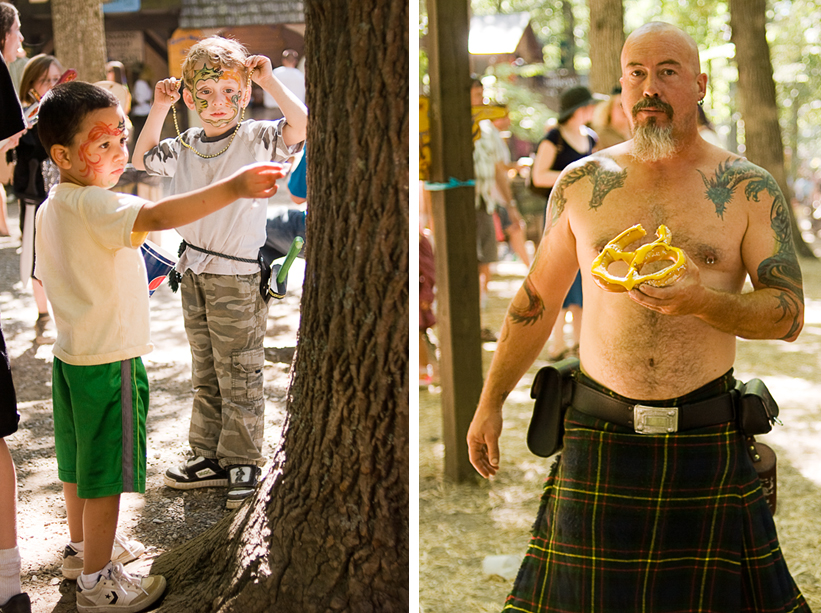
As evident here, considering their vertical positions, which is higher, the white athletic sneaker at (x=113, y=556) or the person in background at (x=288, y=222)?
the person in background at (x=288, y=222)

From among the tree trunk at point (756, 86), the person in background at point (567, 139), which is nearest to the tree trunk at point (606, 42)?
the person in background at point (567, 139)

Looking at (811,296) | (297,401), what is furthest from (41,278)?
(811,296)

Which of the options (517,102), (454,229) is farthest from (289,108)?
(517,102)

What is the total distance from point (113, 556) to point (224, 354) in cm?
57

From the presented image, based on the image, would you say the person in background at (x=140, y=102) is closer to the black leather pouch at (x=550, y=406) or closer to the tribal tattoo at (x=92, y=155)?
the tribal tattoo at (x=92, y=155)

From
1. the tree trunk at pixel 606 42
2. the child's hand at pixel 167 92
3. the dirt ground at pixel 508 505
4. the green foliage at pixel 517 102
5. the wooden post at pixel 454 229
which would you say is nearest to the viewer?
the child's hand at pixel 167 92

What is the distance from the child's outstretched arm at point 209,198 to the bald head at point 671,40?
34.4 inches

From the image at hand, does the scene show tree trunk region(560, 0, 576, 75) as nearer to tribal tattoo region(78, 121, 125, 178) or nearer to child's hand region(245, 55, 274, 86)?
child's hand region(245, 55, 274, 86)

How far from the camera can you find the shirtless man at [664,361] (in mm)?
1844

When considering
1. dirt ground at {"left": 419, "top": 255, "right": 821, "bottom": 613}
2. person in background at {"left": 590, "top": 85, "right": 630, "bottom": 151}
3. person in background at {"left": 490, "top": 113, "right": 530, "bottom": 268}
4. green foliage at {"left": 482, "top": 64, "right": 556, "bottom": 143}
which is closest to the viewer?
dirt ground at {"left": 419, "top": 255, "right": 821, "bottom": 613}

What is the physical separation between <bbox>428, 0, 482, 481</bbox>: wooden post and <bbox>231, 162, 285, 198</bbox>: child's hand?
180cm

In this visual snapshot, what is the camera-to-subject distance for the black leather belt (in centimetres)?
190

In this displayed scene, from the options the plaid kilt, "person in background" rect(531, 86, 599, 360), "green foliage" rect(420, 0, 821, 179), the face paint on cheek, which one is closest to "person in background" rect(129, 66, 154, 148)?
the face paint on cheek

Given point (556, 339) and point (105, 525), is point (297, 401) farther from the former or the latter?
point (556, 339)
